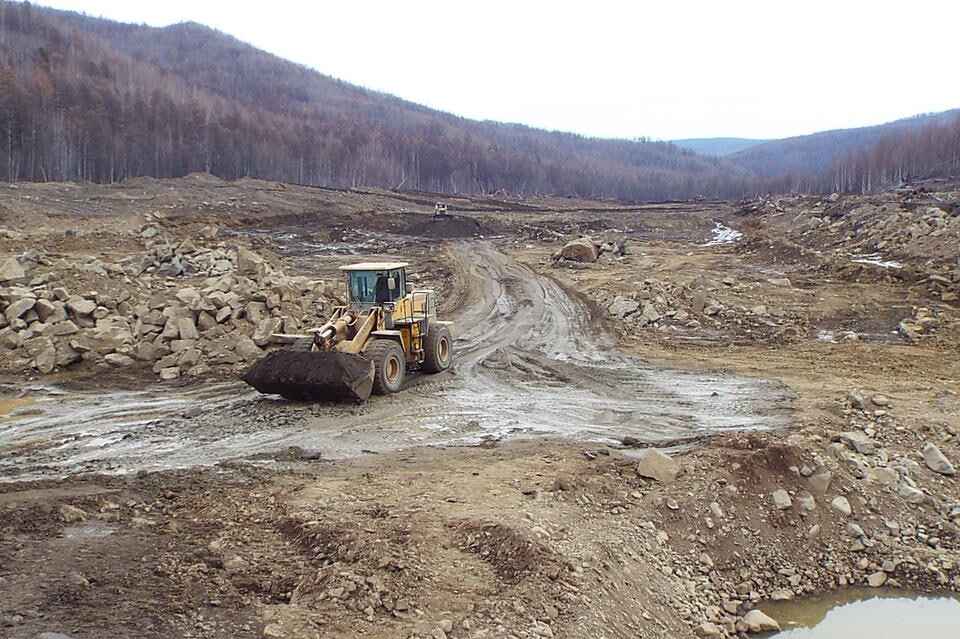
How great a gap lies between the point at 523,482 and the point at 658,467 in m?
1.56

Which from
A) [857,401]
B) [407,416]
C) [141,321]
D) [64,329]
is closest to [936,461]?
[857,401]

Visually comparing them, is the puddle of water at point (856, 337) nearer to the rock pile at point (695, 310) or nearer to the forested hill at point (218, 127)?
the rock pile at point (695, 310)

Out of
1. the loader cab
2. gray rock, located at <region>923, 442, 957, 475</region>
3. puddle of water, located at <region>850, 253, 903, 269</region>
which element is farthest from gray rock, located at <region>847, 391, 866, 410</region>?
puddle of water, located at <region>850, 253, 903, 269</region>

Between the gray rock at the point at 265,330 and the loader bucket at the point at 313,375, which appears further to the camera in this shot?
the gray rock at the point at 265,330

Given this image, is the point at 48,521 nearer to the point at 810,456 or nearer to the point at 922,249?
the point at 810,456

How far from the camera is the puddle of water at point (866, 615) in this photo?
21.9 feet

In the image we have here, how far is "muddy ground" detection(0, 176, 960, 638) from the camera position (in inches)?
228

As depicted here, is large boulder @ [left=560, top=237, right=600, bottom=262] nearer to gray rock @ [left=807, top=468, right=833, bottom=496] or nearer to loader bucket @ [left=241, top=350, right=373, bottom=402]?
loader bucket @ [left=241, top=350, right=373, bottom=402]

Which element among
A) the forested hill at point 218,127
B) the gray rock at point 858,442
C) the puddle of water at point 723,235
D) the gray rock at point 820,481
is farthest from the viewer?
the forested hill at point 218,127

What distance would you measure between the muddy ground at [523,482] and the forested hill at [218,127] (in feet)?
134

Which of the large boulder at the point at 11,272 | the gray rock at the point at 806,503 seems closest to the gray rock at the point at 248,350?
the large boulder at the point at 11,272

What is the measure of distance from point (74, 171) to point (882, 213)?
5249 cm

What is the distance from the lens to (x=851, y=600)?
710 centimetres

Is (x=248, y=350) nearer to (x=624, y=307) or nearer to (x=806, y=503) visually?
(x=624, y=307)
